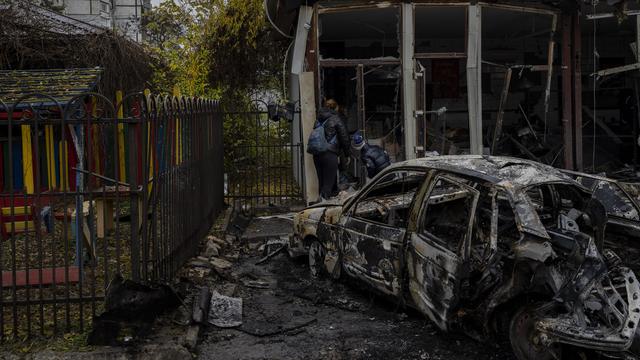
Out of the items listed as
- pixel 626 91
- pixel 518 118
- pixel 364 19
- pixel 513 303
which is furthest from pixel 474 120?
pixel 513 303

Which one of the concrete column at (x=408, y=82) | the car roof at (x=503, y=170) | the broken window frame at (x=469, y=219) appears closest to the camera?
the broken window frame at (x=469, y=219)

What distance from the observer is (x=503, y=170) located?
5203 mm

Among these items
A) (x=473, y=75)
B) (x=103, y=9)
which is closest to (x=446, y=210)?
(x=473, y=75)

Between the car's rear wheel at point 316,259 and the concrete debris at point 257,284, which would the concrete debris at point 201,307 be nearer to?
the concrete debris at point 257,284

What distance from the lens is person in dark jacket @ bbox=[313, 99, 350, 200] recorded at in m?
11.4

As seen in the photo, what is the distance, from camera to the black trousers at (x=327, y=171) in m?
11.4

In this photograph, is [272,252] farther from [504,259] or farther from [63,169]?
[504,259]

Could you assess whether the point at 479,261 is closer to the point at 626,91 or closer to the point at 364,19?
the point at 364,19

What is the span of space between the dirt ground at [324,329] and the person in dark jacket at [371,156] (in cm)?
406

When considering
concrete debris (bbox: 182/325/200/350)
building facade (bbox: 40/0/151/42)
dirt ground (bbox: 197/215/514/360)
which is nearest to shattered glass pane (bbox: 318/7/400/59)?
dirt ground (bbox: 197/215/514/360)

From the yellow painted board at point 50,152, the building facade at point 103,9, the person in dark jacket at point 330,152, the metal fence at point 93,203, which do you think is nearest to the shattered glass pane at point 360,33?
the person in dark jacket at point 330,152

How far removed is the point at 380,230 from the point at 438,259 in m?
1.05

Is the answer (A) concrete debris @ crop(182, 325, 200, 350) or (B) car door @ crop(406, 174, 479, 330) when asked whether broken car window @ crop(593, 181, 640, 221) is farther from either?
(A) concrete debris @ crop(182, 325, 200, 350)

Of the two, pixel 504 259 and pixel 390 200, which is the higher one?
pixel 390 200
